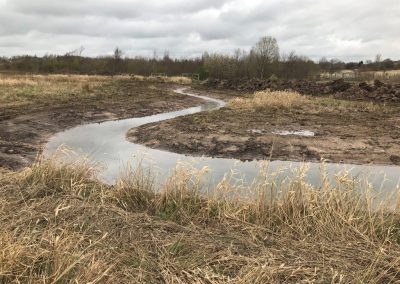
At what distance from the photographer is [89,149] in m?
13.9

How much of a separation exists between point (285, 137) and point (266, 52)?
4040cm

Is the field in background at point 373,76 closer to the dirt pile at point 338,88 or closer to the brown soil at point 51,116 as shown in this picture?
the dirt pile at point 338,88

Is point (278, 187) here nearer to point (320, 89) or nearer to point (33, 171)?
point (33, 171)

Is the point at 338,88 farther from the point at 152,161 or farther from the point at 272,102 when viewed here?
the point at 152,161

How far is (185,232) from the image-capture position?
5.66 metres

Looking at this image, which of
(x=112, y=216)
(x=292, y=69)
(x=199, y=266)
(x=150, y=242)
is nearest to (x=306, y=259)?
(x=199, y=266)

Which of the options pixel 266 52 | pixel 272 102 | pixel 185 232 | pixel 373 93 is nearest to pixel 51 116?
pixel 272 102

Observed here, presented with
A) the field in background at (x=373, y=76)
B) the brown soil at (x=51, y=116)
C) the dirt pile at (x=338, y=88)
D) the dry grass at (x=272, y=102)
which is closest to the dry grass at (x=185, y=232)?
the brown soil at (x=51, y=116)

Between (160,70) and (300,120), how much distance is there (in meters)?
57.3

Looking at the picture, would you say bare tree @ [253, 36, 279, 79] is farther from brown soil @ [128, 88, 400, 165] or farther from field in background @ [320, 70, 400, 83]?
brown soil @ [128, 88, 400, 165]

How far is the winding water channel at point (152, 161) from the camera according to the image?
9586 millimetres

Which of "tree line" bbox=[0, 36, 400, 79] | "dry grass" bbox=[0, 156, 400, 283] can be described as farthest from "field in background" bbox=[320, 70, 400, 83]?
"dry grass" bbox=[0, 156, 400, 283]

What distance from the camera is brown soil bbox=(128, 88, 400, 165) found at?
41.7 feet

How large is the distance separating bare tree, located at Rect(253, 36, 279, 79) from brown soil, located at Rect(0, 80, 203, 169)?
23737 mm
